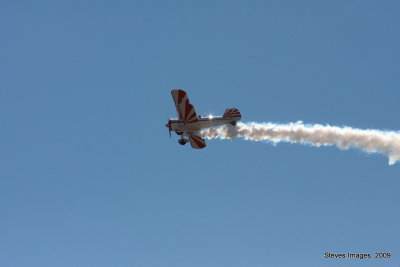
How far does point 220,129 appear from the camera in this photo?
52.9 metres

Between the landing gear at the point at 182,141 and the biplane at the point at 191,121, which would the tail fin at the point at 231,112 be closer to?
the biplane at the point at 191,121

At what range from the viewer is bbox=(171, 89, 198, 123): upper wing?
166 feet

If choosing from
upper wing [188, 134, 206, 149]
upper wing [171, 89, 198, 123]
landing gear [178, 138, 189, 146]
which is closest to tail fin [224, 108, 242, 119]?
upper wing [188, 134, 206, 149]

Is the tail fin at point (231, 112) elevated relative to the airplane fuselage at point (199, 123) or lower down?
elevated

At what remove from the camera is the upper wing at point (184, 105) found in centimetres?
5053

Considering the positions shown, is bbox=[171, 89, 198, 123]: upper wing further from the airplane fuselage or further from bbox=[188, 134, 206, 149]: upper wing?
bbox=[188, 134, 206, 149]: upper wing

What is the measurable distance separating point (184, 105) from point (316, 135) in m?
9.00

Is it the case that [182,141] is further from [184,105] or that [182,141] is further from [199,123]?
[184,105]

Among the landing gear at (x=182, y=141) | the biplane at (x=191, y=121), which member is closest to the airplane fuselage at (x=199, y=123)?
the biplane at (x=191, y=121)

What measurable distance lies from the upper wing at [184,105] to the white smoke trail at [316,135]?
7.61 ft

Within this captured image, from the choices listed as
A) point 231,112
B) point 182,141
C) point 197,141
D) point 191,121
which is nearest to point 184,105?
point 191,121

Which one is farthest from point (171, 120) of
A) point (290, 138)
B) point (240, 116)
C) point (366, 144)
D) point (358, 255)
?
point (358, 255)

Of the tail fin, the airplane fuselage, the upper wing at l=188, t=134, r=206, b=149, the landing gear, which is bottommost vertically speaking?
the upper wing at l=188, t=134, r=206, b=149

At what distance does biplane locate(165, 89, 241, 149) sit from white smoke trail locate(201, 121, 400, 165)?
0.92m
